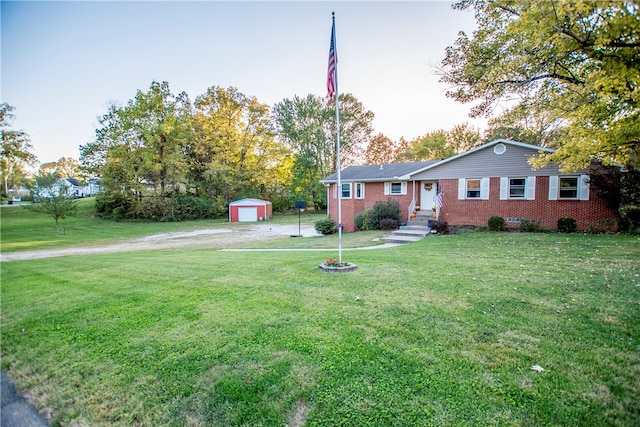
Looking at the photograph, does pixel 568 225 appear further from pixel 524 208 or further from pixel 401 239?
pixel 401 239

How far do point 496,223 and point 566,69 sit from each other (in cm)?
883

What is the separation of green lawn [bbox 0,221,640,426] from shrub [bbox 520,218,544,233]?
912 centimetres

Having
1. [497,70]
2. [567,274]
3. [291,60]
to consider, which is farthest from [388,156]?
[567,274]

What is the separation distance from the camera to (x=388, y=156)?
49.2m

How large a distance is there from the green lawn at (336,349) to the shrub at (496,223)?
30.4 feet

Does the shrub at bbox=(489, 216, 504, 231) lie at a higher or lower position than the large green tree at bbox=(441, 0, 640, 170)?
lower

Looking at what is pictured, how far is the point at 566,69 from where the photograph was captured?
26.0 ft

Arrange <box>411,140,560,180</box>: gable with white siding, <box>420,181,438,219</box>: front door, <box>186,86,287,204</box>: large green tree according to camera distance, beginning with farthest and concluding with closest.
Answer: <box>186,86,287,204</box>: large green tree < <box>420,181,438,219</box>: front door < <box>411,140,560,180</box>: gable with white siding

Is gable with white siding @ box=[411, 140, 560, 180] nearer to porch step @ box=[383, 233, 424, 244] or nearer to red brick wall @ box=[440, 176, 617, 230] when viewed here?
red brick wall @ box=[440, 176, 617, 230]

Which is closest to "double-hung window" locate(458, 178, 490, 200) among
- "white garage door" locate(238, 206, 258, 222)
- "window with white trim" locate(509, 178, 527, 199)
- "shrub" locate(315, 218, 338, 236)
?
"window with white trim" locate(509, 178, 527, 199)

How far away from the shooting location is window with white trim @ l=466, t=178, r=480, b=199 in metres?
16.3

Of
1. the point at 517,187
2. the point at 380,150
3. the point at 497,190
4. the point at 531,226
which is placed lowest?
the point at 531,226

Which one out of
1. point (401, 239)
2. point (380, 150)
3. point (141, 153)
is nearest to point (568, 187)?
point (401, 239)

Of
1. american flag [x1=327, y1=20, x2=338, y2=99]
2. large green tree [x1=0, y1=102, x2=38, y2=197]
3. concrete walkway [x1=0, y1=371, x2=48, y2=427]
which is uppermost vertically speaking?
large green tree [x1=0, y1=102, x2=38, y2=197]
